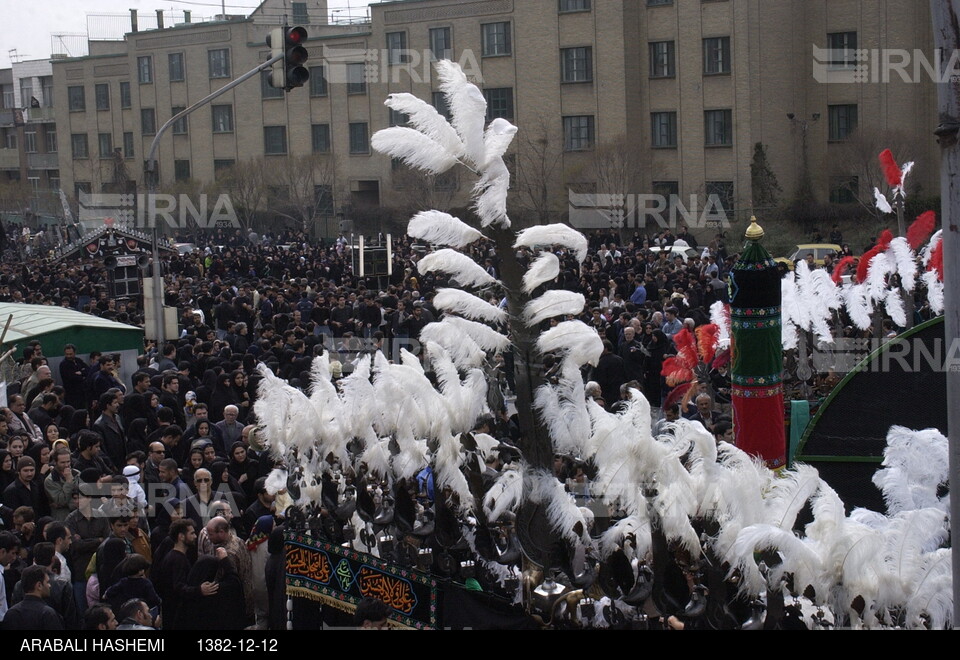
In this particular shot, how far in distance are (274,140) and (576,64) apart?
1554cm

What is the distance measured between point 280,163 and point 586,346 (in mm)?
46122

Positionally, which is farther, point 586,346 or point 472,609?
point 472,609

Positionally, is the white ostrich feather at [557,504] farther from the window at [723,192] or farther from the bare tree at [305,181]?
the bare tree at [305,181]

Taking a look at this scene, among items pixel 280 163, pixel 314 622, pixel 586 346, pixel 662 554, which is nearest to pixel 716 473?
pixel 662 554

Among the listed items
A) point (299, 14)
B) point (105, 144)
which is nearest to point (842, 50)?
point (299, 14)

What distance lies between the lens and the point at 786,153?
141ft

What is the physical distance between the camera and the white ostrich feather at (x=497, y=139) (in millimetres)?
6496

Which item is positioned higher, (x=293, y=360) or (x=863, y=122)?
(x=863, y=122)

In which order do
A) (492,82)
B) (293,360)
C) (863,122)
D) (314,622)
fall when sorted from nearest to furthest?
(314,622) < (293,360) < (863,122) < (492,82)

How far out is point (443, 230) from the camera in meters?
6.50

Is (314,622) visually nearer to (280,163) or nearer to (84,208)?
(280,163)

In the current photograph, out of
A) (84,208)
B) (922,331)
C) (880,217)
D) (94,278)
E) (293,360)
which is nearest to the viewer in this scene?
(922,331)

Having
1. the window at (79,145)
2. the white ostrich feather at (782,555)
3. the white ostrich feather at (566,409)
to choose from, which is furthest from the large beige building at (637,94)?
the white ostrich feather at (782,555)

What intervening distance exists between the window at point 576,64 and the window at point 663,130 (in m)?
2.92
